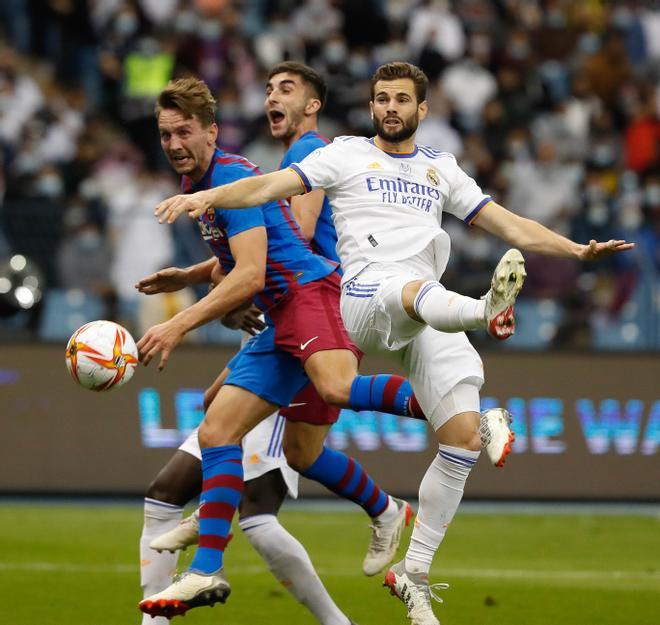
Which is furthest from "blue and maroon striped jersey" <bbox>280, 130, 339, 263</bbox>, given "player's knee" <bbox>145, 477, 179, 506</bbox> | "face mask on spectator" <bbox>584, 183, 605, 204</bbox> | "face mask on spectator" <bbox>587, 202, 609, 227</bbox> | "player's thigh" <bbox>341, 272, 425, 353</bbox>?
"face mask on spectator" <bbox>584, 183, 605, 204</bbox>

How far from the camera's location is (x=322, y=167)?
271 inches

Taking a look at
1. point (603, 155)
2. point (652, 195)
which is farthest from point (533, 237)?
point (603, 155)

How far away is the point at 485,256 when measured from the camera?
1365cm

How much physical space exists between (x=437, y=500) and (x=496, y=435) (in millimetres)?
502

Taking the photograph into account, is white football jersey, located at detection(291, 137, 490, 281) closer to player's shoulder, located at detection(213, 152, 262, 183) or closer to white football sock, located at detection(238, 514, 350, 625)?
player's shoulder, located at detection(213, 152, 262, 183)

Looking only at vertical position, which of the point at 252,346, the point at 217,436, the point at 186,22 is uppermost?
the point at 186,22

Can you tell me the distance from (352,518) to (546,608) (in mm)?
4428

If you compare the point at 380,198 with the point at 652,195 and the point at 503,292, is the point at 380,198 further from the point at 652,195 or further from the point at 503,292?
the point at 652,195

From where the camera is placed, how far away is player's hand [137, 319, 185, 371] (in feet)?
21.7

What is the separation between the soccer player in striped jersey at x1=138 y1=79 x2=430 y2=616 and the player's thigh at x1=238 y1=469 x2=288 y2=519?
18 cm

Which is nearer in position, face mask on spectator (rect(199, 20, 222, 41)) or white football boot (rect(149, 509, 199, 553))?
white football boot (rect(149, 509, 199, 553))

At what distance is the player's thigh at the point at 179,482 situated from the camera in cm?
714

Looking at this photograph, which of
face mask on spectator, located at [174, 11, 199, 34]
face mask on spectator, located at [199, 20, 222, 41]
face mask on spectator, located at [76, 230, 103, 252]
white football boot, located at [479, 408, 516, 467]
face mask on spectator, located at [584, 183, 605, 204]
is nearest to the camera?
white football boot, located at [479, 408, 516, 467]

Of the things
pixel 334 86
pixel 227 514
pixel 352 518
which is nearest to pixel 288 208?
pixel 227 514
